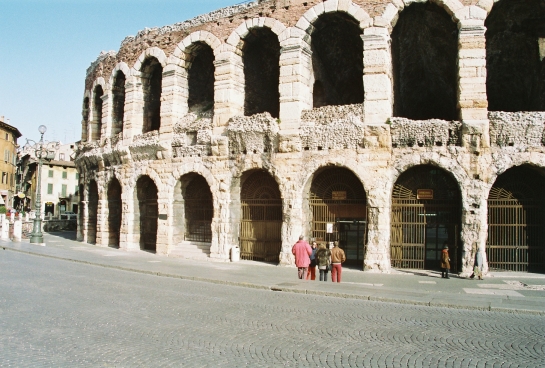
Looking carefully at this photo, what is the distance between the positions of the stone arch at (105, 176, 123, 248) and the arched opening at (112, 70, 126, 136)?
265 cm

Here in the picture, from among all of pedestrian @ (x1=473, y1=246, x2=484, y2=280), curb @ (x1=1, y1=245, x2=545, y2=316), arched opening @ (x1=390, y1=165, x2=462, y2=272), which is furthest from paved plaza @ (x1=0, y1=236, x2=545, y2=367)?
arched opening @ (x1=390, y1=165, x2=462, y2=272)

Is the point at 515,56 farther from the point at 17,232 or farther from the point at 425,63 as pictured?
the point at 17,232

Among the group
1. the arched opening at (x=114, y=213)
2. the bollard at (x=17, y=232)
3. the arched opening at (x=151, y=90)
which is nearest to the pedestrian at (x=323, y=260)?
the arched opening at (x=151, y=90)

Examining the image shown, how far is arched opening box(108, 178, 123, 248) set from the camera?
920 inches

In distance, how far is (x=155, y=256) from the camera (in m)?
19.0

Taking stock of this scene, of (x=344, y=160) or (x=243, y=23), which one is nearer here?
(x=344, y=160)

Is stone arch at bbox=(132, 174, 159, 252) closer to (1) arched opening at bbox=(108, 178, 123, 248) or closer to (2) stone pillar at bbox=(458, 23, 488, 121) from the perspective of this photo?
(1) arched opening at bbox=(108, 178, 123, 248)

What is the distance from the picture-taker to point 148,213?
22047 millimetres

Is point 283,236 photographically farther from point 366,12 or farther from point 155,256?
point 366,12

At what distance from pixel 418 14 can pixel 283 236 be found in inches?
363

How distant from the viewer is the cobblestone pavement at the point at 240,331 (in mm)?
6102

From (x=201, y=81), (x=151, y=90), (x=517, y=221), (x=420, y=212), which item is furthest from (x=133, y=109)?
(x=517, y=221)

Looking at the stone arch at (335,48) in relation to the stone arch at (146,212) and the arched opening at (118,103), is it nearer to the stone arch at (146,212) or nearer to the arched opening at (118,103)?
the stone arch at (146,212)

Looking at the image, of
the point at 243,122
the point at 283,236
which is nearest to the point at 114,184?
the point at 243,122
